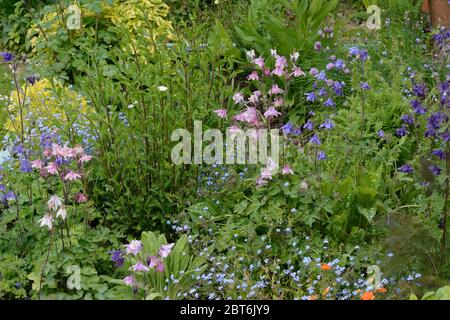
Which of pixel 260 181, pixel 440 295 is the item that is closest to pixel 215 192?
pixel 260 181

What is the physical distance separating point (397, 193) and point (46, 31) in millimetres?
3501

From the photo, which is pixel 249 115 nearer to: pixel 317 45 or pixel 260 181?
pixel 260 181

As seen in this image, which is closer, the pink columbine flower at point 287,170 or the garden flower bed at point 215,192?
the garden flower bed at point 215,192

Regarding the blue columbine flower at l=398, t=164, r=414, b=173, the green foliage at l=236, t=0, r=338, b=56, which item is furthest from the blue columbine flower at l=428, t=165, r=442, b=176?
the green foliage at l=236, t=0, r=338, b=56

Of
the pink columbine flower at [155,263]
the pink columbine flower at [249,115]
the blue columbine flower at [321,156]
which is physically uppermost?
the pink columbine flower at [249,115]

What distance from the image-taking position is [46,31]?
6.68 meters

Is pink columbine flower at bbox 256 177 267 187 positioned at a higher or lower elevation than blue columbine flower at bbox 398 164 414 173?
lower

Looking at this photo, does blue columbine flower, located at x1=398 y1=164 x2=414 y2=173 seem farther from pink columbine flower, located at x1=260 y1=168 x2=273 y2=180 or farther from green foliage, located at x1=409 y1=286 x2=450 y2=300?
green foliage, located at x1=409 y1=286 x2=450 y2=300

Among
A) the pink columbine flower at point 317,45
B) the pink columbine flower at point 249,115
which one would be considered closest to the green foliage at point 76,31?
the pink columbine flower at point 317,45

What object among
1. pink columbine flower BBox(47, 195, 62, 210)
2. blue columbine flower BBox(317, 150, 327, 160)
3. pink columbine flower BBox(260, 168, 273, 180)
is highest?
blue columbine flower BBox(317, 150, 327, 160)

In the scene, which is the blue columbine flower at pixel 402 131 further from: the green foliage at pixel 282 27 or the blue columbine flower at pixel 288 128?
the green foliage at pixel 282 27

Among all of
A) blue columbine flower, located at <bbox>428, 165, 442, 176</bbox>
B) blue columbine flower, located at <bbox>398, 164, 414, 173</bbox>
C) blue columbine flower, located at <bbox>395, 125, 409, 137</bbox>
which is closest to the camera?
blue columbine flower, located at <bbox>428, 165, 442, 176</bbox>
